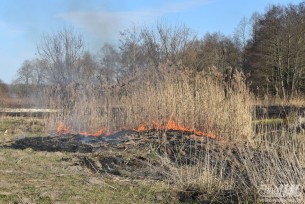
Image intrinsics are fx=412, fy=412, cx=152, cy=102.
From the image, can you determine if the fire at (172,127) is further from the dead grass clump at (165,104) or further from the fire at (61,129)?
the fire at (61,129)

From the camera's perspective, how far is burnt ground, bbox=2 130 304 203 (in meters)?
5.37

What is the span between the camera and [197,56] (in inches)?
1219

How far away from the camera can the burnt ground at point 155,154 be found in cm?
537

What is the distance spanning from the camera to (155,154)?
7.38 meters

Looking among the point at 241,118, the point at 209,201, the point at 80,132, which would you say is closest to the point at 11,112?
the point at 80,132

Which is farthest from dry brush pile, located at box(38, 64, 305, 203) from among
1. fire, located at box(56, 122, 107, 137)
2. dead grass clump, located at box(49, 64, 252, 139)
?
fire, located at box(56, 122, 107, 137)

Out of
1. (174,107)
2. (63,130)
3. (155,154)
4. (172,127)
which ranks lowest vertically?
(155,154)

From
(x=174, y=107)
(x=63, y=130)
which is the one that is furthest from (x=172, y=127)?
(x=63, y=130)

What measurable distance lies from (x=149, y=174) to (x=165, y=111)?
4.17m

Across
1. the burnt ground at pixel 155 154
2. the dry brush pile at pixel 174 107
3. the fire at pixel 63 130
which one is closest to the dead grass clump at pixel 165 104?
the dry brush pile at pixel 174 107

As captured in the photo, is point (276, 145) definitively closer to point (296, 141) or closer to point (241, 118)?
point (296, 141)

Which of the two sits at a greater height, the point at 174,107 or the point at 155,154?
the point at 174,107

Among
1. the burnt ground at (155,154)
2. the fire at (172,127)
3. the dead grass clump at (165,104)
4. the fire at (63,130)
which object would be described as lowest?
the burnt ground at (155,154)

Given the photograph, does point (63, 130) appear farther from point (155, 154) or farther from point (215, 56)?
point (215, 56)
